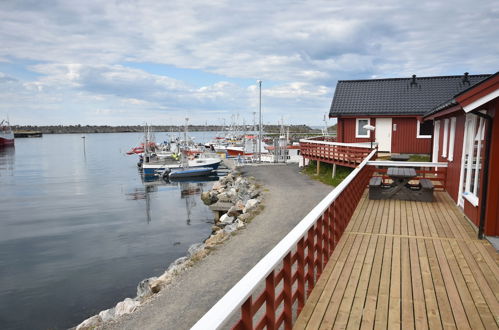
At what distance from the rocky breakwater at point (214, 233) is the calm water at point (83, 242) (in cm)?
164

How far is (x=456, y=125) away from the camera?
9750 millimetres

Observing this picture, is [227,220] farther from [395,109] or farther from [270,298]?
[270,298]

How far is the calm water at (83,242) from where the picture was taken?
1198 cm

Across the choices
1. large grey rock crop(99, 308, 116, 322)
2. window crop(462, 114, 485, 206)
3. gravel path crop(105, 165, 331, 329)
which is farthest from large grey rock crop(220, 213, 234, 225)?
window crop(462, 114, 485, 206)

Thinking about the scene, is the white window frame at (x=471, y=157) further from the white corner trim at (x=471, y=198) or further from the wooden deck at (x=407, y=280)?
the wooden deck at (x=407, y=280)

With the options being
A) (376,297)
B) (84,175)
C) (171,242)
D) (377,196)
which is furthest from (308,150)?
(84,175)

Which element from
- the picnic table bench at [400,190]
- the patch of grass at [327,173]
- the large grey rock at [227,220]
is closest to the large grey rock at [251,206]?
the large grey rock at [227,220]

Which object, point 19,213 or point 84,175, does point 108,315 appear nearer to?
point 19,213

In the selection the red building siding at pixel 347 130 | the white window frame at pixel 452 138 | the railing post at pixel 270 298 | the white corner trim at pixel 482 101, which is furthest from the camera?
the red building siding at pixel 347 130

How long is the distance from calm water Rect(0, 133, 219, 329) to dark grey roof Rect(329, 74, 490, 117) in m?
12.0

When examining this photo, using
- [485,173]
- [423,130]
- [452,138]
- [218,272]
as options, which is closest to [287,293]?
[485,173]

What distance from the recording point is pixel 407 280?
4746 mm

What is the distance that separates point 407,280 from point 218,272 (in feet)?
15.0

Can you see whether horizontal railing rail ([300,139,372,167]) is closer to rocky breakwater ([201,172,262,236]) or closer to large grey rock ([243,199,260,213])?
rocky breakwater ([201,172,262,236])
